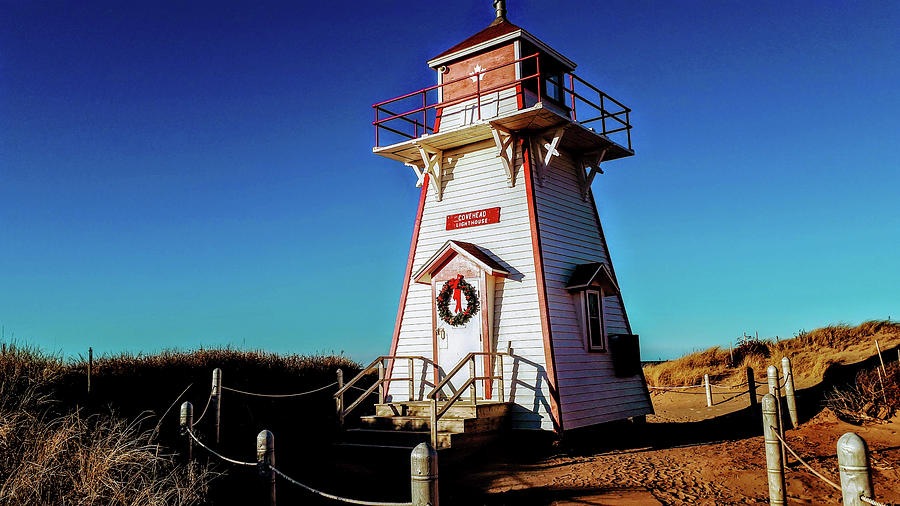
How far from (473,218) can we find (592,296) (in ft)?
10.9

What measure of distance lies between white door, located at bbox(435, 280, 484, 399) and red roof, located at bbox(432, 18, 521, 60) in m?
6.06

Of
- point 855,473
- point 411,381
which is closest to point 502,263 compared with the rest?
point 411,381

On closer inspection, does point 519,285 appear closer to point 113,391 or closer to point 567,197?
point 567,197

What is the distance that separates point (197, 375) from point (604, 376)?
11262 mm

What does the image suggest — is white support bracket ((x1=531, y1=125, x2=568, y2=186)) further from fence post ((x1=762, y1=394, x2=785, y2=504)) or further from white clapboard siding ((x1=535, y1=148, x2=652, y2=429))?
fence post ((x1=762, y1=394, x2=785, y2=504))

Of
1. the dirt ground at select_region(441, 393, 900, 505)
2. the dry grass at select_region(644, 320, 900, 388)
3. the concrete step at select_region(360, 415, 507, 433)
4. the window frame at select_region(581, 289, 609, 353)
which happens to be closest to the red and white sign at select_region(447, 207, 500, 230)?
the window frame at select_region(581, 289, 609, 353)

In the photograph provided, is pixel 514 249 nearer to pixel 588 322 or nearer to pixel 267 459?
pixel 588 322

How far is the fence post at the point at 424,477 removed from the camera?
502 centimetres

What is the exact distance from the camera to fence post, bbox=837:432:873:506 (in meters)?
4.80

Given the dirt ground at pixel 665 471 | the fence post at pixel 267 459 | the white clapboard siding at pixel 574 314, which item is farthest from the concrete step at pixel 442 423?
the fence post at pixel 267 459

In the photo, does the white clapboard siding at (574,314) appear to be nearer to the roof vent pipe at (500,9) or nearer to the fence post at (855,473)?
the roof vent pipe at (500,9)

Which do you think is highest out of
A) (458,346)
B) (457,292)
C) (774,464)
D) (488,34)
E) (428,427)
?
(488,34)

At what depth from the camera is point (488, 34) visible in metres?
16.3

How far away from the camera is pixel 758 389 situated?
77.1 feet
